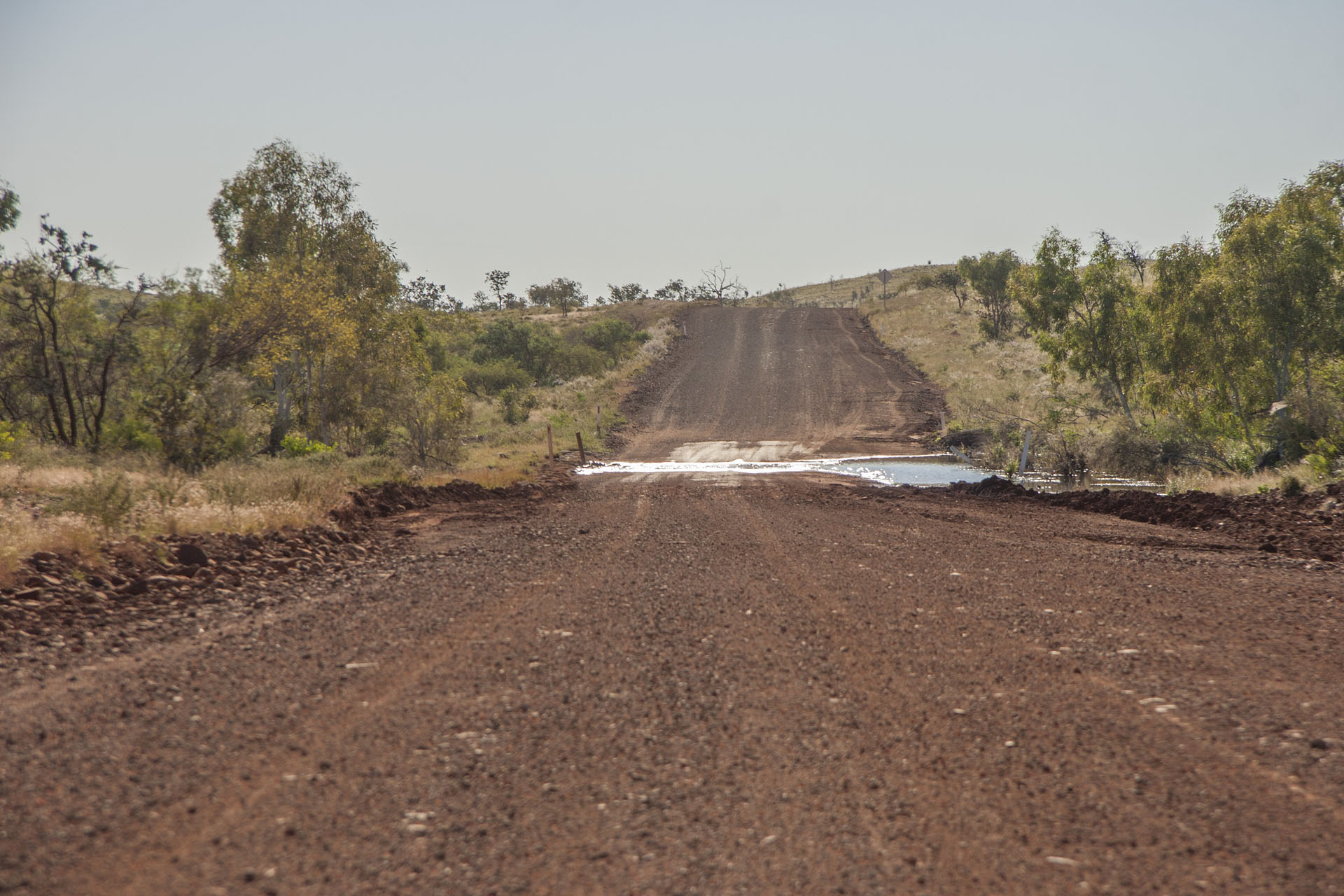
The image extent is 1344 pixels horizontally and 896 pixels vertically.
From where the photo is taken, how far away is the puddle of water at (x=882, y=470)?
21.0 meters

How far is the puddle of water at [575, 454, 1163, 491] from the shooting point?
21.0 m

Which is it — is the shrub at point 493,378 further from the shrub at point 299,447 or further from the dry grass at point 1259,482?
the dry grass at point 1259,482

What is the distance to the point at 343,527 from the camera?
12.0 metres

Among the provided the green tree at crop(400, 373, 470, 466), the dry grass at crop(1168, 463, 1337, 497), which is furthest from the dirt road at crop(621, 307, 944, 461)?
the dry grass at crop(1168, 463, 1337, 497)

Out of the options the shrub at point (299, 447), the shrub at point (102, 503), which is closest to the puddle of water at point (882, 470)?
the shrub at point (299, 447)

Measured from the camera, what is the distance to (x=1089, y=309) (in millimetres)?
24562

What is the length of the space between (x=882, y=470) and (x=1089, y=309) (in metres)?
7.68

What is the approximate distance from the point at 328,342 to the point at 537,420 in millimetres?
10369

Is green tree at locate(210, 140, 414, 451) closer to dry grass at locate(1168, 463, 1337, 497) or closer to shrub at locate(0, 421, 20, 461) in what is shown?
shrub at locate(0, 421, 20, 461)

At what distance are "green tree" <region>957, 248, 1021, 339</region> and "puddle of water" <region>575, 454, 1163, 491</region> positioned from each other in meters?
32.4

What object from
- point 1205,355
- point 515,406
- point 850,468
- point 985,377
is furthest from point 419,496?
point 985,377

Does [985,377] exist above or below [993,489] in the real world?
above

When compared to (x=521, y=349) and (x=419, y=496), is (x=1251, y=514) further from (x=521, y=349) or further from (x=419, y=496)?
(x=521, y=349)

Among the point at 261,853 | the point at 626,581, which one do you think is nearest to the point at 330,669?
the point at 261,853
